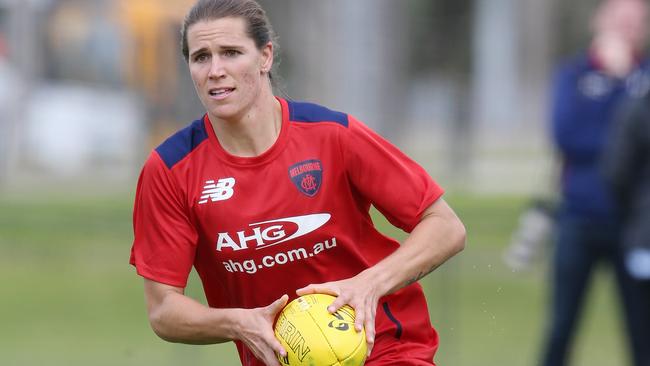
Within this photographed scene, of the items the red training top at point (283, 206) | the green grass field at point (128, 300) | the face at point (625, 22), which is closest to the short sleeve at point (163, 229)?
the red training top at point (283, 206)

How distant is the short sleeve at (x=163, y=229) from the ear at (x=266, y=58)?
509mm

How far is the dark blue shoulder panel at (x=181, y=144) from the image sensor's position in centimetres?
512

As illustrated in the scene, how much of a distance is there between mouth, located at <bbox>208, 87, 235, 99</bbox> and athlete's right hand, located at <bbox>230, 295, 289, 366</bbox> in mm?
756

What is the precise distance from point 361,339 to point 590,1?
37022mm

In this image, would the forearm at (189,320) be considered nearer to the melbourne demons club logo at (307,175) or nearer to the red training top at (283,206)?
the red training top at (283,206)

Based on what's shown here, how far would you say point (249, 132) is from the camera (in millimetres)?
5133

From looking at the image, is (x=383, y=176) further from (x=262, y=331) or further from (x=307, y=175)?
(x=262, y=331)

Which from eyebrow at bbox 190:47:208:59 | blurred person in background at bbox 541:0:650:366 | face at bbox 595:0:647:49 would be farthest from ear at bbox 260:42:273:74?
face at bbox 595:0:647:49

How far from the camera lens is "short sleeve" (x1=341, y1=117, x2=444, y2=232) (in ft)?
16.7

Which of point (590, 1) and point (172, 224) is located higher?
point (172, 224)

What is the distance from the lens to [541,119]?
35875mm

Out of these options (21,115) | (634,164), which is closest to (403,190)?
(634,164)

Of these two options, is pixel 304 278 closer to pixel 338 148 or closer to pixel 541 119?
pixel 338 148

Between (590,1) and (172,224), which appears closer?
(172,224)
